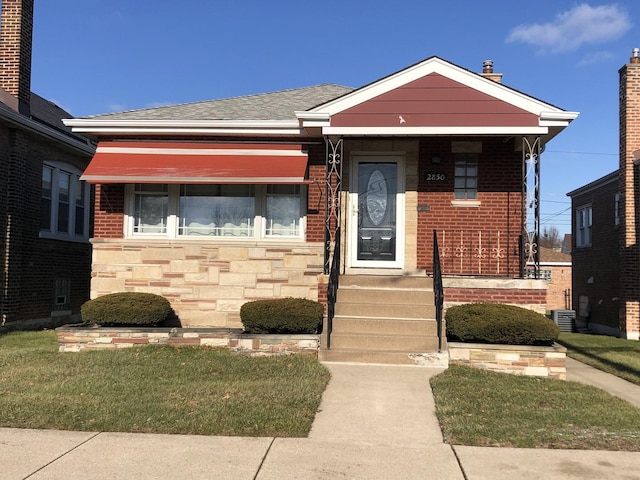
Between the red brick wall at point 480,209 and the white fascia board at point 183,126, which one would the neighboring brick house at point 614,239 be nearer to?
the red brick wall at point 480,209

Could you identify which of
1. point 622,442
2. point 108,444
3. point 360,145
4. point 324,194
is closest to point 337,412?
point 108,444

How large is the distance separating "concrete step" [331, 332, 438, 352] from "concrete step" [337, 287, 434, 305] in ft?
3.22

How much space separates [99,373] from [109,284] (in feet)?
11.8

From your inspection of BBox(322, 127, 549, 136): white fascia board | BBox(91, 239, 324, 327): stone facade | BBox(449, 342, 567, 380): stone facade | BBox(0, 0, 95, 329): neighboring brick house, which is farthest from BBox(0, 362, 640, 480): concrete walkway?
BBox(0, 0, 95, 329): neighboring brick house

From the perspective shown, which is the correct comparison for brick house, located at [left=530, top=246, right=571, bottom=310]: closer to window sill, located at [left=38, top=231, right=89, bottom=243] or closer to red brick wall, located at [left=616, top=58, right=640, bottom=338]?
red brick wall, located at [left=616, top=58, right=640, bottom=338]

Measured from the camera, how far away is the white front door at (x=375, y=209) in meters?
10.6

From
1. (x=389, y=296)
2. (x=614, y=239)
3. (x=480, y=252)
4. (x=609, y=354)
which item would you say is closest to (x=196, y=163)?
(x=389, y=296)

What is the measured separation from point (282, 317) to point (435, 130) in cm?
417

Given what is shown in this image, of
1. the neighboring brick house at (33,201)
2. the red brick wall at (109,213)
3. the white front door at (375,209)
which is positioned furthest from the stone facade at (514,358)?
Result: the neighboring brick house at (33,201)

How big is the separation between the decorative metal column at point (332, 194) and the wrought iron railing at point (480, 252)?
2065mm

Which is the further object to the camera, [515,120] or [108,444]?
[515,120]

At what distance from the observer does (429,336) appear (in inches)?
324

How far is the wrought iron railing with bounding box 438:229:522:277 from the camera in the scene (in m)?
10.3

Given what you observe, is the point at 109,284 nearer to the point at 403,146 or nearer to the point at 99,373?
the point at 99,373
